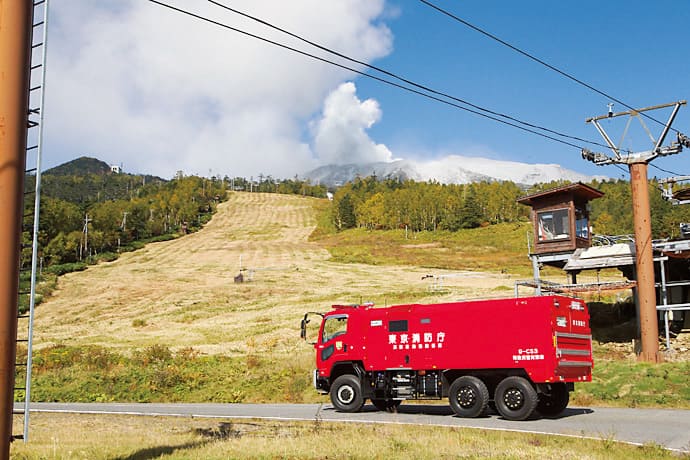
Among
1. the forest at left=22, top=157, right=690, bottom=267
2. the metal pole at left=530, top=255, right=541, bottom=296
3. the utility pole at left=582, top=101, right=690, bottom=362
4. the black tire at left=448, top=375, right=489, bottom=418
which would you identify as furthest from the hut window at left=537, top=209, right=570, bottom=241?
the forest at left=22, top=157, right=690, bottom=267

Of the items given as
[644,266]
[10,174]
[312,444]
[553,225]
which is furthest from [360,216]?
[10,174]

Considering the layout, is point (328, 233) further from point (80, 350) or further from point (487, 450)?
point (487, 450)

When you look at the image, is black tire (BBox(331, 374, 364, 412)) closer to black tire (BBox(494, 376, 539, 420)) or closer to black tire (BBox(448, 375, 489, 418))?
black tire (BBox(448, 375, 489, 418))

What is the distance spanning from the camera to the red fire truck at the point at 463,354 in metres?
19.1

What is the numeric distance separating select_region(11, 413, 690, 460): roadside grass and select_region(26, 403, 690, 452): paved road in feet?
3.99

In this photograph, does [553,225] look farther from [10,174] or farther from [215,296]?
[215,296]

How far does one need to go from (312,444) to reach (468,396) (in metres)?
8.13

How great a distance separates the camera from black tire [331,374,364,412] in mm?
22391

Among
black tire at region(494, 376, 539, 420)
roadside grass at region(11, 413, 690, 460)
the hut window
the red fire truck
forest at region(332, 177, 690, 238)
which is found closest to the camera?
roadside grass at region(11, 413, 690, 460)

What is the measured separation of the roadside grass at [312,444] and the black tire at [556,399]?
4965mm

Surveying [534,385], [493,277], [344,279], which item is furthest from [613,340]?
[344,279]

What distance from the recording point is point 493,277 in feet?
249

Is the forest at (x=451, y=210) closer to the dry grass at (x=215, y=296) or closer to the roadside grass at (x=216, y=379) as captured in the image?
the dry grass at (x=215, y=296)

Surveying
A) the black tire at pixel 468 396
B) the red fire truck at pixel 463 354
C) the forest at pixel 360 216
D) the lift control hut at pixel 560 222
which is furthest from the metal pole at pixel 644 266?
the forest at pixel 360 216
